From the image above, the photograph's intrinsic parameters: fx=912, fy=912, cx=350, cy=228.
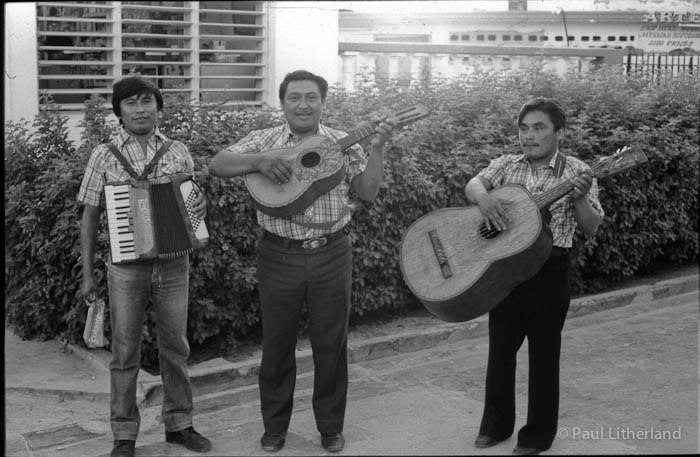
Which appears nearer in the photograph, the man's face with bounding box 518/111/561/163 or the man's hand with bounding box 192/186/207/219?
the man's face with bounding box 518/111/561/163

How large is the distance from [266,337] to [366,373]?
1.66 m

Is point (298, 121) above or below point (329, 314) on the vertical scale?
above

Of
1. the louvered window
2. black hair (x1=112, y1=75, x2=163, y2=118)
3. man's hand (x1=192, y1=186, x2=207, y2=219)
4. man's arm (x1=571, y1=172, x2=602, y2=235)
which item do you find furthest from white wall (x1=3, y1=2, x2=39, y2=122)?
man's arm (x1=571, y1=172, x2=602, y2=235)

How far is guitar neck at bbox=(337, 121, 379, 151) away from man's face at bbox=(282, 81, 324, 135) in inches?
8.0

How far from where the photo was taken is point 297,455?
481 centimetres

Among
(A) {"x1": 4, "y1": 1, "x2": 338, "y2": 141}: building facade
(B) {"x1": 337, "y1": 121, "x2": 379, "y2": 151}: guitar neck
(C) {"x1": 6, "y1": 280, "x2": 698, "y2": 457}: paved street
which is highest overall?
(A) {"x1": 4, "y1": 1, "x2": 338, "y2": 141}: building facade

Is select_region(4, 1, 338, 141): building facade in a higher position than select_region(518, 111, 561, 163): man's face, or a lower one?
higher

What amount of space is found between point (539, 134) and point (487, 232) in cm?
55

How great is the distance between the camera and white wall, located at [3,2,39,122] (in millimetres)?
8070

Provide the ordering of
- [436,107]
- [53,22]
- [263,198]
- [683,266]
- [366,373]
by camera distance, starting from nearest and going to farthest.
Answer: [263,198] → [366,373] → [436,107] → [53,22] → [683,266]

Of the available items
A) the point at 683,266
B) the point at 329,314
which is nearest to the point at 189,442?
the point at 329,314

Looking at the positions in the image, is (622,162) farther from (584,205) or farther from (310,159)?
(310,159)

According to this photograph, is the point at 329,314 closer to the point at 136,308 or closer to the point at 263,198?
the point at 263,198

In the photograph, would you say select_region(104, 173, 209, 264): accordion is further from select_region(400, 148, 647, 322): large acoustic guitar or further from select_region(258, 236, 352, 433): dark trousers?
select_region(400, 148, 647, 322): large acoustic guitar
